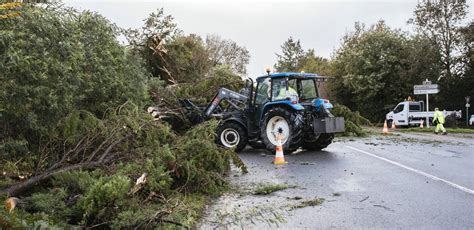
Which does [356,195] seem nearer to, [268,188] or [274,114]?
[268,188]

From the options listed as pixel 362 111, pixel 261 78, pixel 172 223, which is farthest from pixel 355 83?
pixel 172 223

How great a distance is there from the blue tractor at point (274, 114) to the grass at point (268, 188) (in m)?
4.65

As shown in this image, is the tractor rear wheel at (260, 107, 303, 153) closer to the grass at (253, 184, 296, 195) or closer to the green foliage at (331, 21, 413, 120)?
the grass at (253, 184, 296, 195)

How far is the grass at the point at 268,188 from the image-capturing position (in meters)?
6.85

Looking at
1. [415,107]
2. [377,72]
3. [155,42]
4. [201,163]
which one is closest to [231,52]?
[377,72]

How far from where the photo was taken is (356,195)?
6.57 meters

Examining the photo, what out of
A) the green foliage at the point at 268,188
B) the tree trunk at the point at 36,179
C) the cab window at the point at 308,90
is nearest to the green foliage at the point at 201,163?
the green foliage at the point at 268,188

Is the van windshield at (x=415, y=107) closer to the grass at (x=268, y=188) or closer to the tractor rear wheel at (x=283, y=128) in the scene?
the tractor rear wheel at (x=283, y=128)

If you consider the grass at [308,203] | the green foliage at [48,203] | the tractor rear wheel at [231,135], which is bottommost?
the grass at [308,203]

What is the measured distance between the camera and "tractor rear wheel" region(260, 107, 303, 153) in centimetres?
1182

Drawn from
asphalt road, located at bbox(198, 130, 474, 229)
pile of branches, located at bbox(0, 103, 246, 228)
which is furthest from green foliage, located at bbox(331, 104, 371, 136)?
pile of branches, located at bbox(0, 103, 246, 228)

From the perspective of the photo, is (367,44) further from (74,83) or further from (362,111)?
(74,83)

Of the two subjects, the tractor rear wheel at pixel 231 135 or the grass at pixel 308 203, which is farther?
the tractor rear wheel at pixel 231 135

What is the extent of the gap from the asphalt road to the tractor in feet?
3.97
